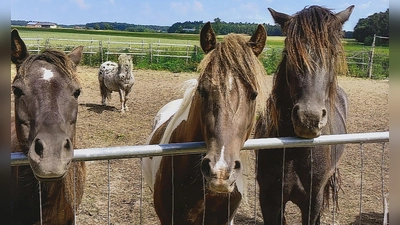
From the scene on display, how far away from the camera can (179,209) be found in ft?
8.81

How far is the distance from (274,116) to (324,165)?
59cm

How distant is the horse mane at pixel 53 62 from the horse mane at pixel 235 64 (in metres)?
0.88

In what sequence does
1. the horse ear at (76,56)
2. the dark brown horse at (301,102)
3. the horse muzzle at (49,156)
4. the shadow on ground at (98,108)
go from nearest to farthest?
the horse muzzle at (49,156) < the dark brown horse at (301,102) < the horse ear at (76,56) < the shadow on ground at (98,108)

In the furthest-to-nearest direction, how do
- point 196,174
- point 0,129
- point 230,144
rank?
point 196,174, point 230,144, point 0,129

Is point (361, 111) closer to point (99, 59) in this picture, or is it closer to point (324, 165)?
point (324, 165)

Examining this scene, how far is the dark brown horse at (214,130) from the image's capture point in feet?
6.89

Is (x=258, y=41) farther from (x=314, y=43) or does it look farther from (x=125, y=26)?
(x=125, y=26)

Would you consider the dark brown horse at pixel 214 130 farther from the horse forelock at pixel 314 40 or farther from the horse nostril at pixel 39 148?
the horse nostril at pixel 39 148

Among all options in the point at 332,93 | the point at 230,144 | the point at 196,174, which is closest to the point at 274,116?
the point at 332,93

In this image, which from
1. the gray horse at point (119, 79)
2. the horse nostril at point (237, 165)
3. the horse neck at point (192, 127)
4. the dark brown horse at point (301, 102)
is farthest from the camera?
the gray horse at point (119, 79)

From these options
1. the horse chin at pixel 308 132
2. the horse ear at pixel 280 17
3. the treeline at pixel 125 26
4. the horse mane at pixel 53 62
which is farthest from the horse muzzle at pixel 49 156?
the treeline at pixel 125 26

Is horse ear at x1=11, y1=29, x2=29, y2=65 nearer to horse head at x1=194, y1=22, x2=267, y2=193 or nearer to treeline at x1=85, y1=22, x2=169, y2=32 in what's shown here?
horse head at x1=194, y1=22, x2=267, y2=193

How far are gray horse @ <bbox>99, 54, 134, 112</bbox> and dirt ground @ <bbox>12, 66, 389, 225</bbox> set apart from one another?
0.46m

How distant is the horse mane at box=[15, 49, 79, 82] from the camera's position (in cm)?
242
